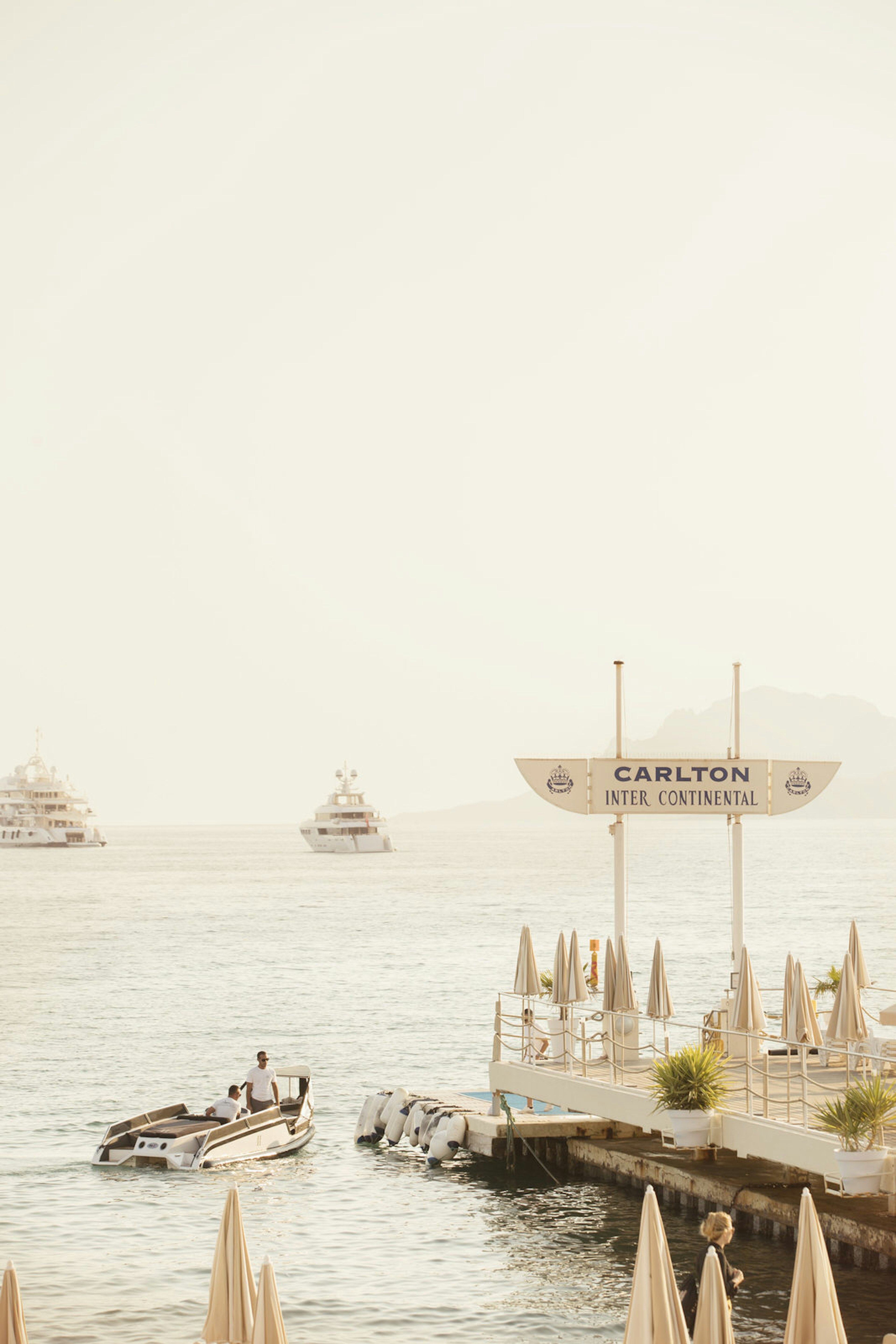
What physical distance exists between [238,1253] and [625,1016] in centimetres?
1012

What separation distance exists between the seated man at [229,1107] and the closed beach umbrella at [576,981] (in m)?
8.42

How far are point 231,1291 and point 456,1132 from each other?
13.6 meters

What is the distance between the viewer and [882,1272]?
56.9 feet

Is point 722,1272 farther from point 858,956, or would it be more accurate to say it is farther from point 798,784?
point 798,784

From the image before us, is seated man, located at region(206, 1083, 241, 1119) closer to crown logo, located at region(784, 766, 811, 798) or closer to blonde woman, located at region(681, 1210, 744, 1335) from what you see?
crown logo, located at region(784, 766, 811, 798)

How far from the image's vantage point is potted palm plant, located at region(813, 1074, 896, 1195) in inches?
641

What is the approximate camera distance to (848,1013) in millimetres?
20047

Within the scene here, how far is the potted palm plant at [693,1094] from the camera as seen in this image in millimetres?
18781

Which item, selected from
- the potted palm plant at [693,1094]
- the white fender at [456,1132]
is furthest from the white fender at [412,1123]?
the potted palm plant at [693,1094]

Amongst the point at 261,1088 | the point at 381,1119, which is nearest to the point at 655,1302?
the point at 381,1119

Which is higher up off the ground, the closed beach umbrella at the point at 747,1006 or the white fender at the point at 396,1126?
the closed beach umbrella at the point at 747,1006

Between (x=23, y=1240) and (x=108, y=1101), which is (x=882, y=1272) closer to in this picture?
(x=23, y=1240)

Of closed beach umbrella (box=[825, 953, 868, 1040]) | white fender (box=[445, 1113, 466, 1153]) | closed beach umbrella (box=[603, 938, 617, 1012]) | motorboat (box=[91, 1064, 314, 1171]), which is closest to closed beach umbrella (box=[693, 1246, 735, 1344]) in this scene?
closed beach umbrella (box=[825, 953, 868, 1040])

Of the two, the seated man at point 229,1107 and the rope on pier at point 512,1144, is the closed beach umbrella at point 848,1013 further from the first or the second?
the seated man at point 229,1107
